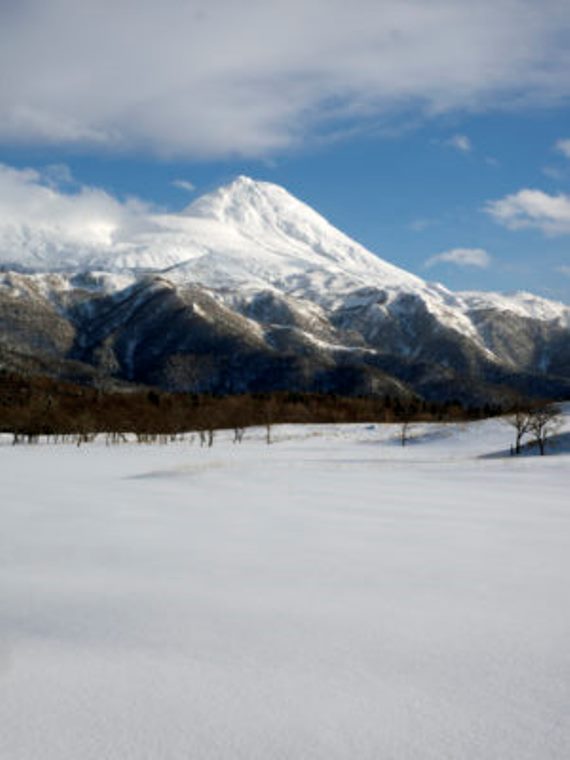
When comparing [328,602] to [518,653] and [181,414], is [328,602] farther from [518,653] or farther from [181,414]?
[181,414]

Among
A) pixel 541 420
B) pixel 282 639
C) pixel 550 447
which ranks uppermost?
pixel 541 420

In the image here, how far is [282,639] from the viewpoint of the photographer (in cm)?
882

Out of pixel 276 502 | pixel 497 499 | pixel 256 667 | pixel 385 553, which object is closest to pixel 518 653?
pixel 256 667

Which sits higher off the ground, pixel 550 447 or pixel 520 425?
pixel 520 425

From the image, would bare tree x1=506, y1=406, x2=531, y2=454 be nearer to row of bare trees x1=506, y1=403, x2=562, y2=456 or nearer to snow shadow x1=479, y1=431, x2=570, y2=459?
row of bare trees x1=506, y1=403, x2=562, y2=456

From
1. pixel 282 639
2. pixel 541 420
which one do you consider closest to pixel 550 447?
pixel 541 420

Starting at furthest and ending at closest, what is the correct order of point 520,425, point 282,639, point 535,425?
1. point 520,425
2. point 535,425
3. point 282,639

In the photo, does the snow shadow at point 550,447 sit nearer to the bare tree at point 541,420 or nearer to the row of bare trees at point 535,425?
the row of bare trees at point 535,425

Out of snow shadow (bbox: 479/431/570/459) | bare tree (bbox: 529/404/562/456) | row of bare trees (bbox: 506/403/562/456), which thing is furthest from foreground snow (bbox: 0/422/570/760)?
bare tree (bbox: 529/404/562/456)

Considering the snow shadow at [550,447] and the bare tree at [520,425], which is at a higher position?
the bare tree at [520,425]

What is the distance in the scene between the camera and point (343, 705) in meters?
6.91

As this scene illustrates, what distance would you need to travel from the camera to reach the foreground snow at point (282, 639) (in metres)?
6.32

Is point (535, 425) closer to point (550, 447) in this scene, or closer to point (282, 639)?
point (550, 447)

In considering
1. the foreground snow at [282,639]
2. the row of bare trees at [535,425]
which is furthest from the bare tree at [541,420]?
the foreground snow at [282,639]
